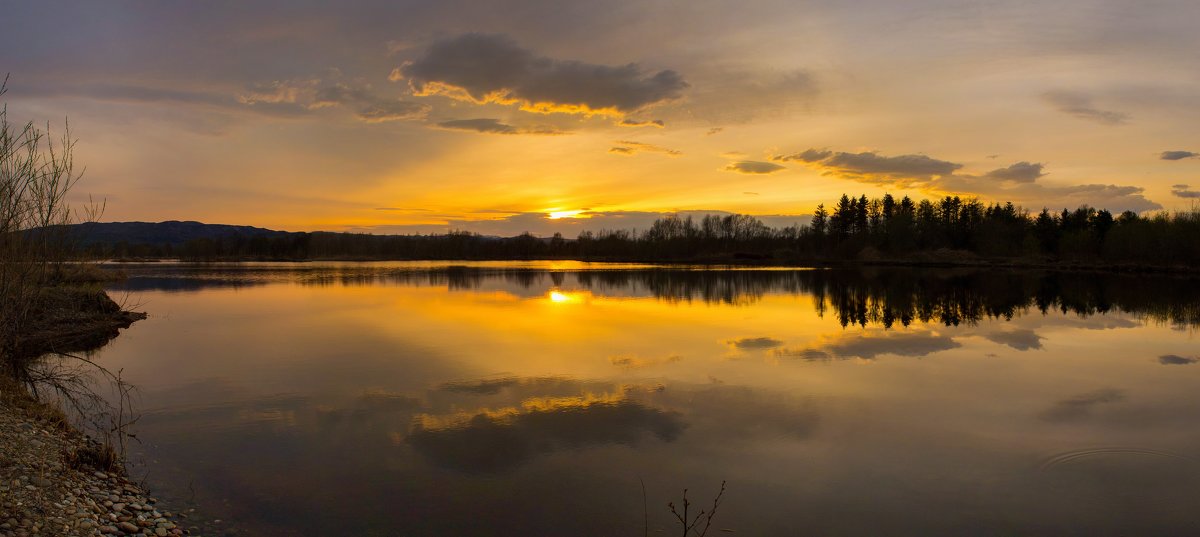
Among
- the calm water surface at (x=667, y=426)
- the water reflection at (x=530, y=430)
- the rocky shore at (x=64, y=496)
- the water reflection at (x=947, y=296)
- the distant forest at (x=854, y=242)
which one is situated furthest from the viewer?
the distant forest at (x=854, y=242)

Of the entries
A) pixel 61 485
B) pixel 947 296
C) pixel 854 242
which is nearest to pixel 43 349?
pixel 61 485

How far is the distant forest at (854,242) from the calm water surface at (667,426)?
10707mm

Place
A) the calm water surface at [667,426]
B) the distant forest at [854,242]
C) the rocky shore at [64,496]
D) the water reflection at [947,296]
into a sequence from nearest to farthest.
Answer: the rocky shore at [64,496] < the calm water surface at [667,426] < the water reflection at [947,296] < the distant forest at [854,242]

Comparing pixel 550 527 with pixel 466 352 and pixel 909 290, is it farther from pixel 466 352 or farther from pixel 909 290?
pixel 909 290

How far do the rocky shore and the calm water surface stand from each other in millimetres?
431

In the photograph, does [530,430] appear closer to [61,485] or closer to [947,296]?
[61,485]

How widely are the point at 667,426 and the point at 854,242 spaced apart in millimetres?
81714

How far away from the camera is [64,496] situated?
5266 mm

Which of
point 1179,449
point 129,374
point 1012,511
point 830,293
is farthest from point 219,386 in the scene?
point 830,293

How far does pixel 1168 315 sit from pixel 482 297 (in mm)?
27634

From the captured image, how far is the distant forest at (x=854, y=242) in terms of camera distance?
184ft

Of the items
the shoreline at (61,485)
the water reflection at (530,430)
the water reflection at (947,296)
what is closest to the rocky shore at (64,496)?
the shoreline at (61,485)

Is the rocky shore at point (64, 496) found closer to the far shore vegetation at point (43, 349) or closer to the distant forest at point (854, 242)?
the far shore vegetation at point (43, 349)

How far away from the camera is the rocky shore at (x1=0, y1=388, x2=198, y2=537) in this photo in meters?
4.71
